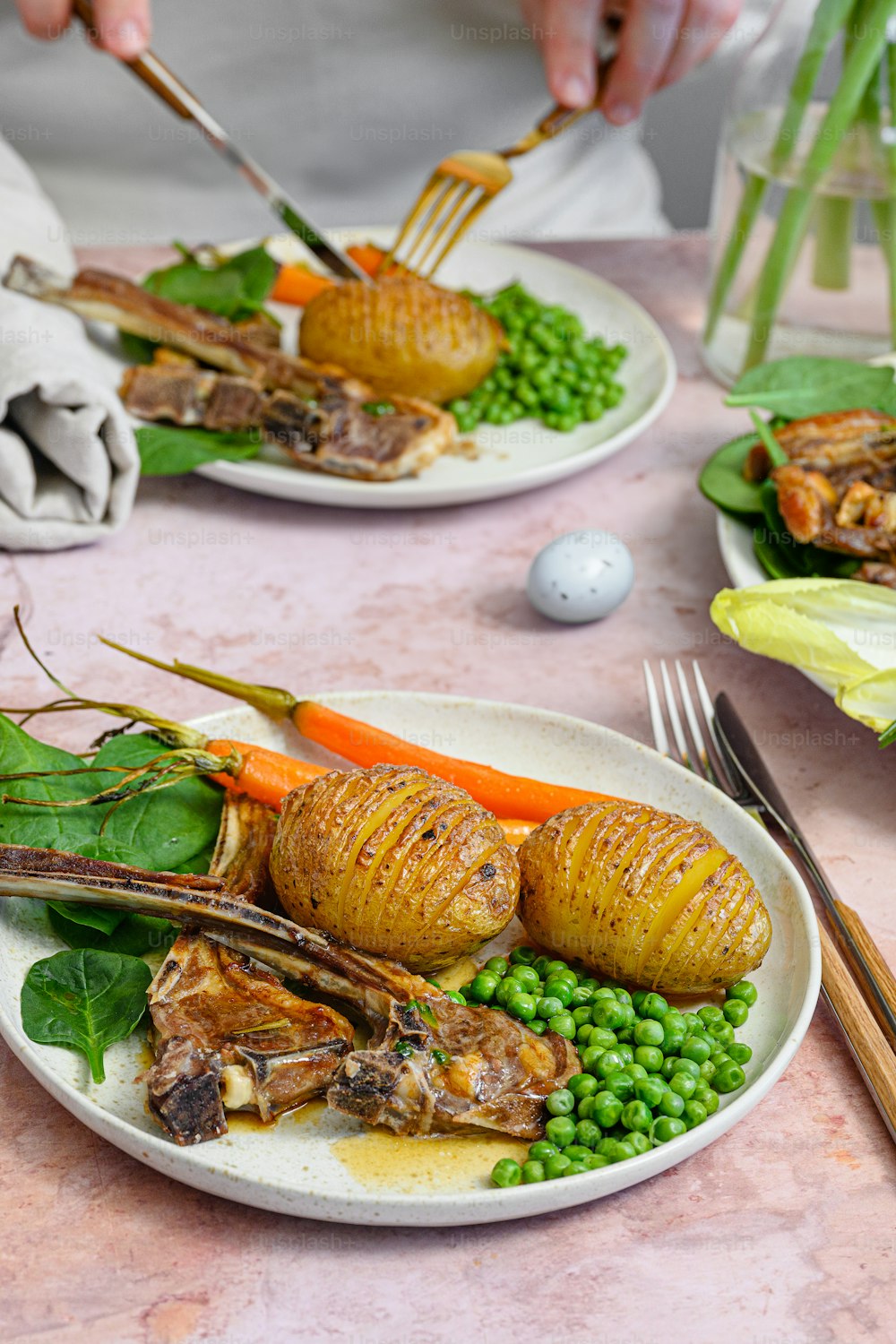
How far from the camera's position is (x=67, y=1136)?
1.18 meters

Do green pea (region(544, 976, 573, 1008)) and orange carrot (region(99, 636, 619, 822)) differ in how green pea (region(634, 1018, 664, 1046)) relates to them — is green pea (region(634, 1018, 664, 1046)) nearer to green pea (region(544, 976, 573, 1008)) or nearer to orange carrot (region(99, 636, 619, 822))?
green pea (region(544, 976, 573, 1008))

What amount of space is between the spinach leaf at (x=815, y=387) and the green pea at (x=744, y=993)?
1112 mm

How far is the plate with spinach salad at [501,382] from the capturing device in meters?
2.12

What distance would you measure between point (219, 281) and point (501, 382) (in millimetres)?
644

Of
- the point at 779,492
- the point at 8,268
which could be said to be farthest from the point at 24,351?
the point at 779,492

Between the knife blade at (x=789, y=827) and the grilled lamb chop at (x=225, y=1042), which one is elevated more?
the grilled lamb chop at (x=225, y=1042)

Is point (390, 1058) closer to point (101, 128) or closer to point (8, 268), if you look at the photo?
point (8, 268)

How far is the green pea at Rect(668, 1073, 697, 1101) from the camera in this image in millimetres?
1131

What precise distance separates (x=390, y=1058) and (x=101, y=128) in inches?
101

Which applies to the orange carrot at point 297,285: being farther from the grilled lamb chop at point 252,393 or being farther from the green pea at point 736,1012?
the green pea at point 736,1012

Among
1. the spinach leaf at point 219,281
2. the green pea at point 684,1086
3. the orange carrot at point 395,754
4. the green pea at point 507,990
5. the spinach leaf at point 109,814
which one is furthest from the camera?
the spinach leaf at point 219,281

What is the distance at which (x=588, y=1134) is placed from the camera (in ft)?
3.61

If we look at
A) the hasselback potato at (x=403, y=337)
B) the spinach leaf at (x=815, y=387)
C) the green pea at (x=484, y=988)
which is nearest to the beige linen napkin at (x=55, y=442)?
the hasselback potato at (x=403, y=337)

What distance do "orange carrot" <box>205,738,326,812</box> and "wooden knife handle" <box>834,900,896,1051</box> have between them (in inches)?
23.8
